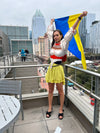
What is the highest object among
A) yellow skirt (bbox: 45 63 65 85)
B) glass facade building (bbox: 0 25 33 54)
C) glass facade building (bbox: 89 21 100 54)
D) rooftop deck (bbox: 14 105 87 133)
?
glass facade building (bbox: 0 25 33 54)

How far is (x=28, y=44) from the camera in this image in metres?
16.0

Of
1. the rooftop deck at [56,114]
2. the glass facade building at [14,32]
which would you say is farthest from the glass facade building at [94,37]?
the glass facade building at [14,32]

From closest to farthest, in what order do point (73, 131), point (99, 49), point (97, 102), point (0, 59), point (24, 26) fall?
point (97, 102), point (73, 131), point (0, 59), point (99, 49), point (24, 26)

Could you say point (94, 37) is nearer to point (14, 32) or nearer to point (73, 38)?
point (73, 38)

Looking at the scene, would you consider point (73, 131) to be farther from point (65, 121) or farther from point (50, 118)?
point (50, 118)

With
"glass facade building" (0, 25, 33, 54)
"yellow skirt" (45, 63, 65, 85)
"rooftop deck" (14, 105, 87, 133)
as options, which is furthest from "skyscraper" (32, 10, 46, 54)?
"rooftop deck" (14, 105, 87, 133)

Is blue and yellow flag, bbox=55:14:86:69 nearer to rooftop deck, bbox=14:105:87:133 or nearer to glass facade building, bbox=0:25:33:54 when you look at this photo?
rooftop deck, bbox=14:105:87:133

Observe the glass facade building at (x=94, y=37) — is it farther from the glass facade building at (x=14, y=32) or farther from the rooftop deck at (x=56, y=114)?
the glass facade building at (x=14, y=32)

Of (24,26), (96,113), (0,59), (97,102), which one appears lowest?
(96,113)

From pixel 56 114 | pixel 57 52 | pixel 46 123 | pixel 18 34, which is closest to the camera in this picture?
pixel 57 52

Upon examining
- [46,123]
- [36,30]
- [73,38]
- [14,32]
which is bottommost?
[46,123]

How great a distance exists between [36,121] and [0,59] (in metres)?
4.82

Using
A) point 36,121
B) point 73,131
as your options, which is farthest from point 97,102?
point 36,121

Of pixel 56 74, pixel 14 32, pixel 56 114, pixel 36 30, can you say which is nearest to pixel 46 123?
pixel 56 114
